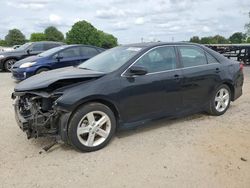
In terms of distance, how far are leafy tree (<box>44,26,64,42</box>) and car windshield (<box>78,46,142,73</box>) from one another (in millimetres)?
45058

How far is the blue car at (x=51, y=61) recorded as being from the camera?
10883mm

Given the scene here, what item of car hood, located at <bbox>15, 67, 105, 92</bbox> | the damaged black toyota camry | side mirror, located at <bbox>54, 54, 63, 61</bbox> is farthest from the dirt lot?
side mirror, located at <bbox>54, 54, 63, 61</bbox>

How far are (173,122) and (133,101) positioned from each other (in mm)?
1308

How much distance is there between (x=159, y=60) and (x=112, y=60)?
789 millimetres

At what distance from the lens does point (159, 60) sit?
554 cm

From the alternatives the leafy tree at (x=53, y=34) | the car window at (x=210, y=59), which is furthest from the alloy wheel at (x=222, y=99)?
the leafy tree at (x=53, y=34)

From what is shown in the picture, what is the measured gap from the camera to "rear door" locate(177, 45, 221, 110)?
580cm

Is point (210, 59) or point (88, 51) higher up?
point (88, 51)

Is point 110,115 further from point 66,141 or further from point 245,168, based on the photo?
point 245,168

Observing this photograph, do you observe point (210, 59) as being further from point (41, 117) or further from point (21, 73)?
point (21, 73)

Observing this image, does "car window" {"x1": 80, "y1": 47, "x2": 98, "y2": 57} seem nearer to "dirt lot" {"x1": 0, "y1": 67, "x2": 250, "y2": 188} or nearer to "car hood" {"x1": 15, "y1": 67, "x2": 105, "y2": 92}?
"dirt lot" {"x1": 0, "y1": 67, "x2": 250, "y2": 188}

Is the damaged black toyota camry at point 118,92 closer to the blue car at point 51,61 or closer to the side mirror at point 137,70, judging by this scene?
the side mirror at point 137,70

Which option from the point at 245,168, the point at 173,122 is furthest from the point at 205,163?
the point at 173,122

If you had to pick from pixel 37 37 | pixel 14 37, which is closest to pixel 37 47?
pixel 37 37
